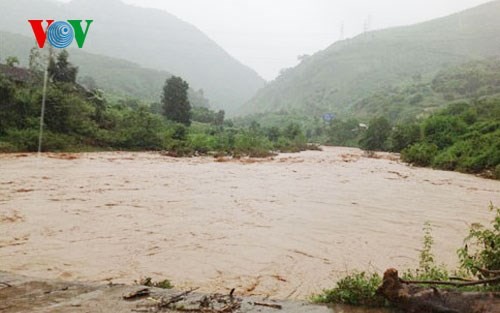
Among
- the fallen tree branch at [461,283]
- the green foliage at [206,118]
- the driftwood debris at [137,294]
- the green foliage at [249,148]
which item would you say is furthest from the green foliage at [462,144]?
the green foliage at [206,118]

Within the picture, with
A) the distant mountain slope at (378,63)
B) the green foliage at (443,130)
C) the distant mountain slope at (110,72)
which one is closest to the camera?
the green foliage at (443,130)

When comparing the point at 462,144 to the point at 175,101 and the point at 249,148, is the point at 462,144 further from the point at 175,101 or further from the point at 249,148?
the point at 175,101

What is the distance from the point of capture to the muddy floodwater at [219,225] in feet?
18.4

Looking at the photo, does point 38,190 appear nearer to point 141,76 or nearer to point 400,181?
point 400,181

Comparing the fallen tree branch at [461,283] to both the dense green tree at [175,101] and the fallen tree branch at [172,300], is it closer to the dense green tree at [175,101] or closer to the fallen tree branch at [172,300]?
the fallen tree branch at [172,300]

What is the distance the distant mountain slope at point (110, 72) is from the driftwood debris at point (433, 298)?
81.7 m

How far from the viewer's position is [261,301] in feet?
13.4

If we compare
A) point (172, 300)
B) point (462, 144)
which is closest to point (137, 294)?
point (172, 300)

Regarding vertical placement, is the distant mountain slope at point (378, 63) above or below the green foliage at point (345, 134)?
above

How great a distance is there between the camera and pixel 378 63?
5084 inches

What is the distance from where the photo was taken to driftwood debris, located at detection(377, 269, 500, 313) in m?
3.33

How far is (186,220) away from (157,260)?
8.76 feet

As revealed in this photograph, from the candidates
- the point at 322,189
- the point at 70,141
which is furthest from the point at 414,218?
the point at 70,141

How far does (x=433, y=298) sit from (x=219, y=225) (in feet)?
17.4
